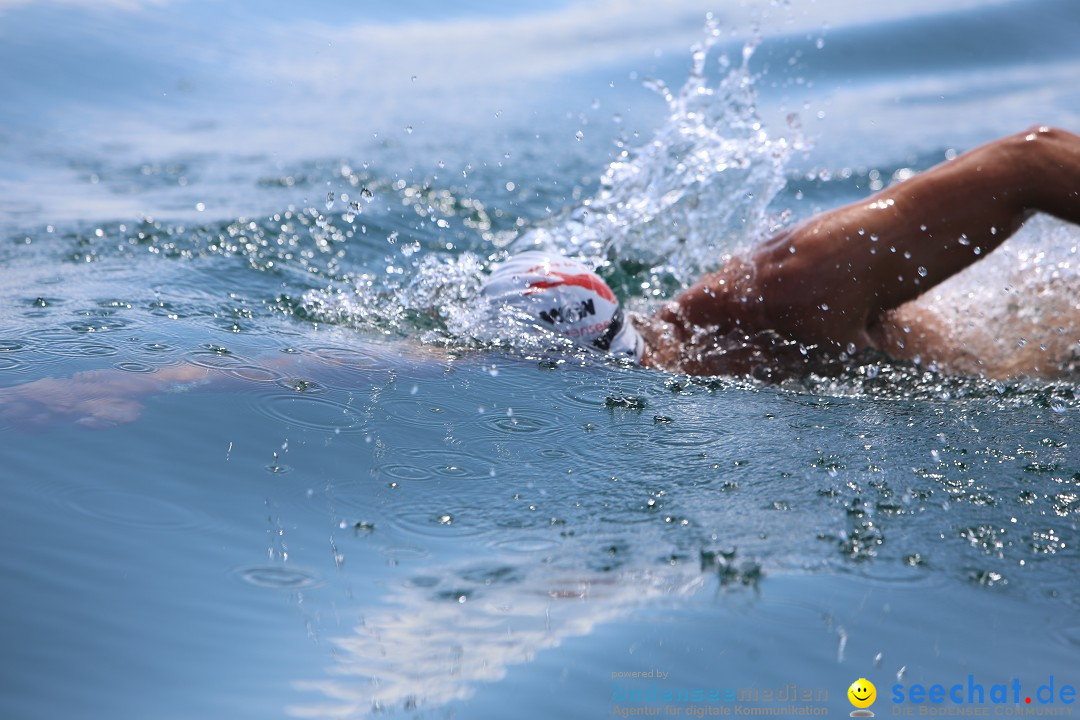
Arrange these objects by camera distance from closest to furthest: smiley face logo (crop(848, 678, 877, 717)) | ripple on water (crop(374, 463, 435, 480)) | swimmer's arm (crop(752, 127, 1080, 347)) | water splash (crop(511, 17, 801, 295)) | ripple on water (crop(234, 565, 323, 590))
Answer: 1. smiley face logo (crop(848, 678, 877, 717))
2. ripple on water (crop(234, 565, 323, 590))
3. ripple on water (crop(374, 463, 435, 480))
4. swimmer's arm (crop(752, 127, 1080, 347))
5. water splash (crop(511, 17, 801, 295))

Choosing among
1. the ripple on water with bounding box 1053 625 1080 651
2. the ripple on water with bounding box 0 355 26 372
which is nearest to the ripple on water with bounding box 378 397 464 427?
the ripple on water with bounding box 0 355 26 372

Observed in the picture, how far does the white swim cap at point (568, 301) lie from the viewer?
13.5ft

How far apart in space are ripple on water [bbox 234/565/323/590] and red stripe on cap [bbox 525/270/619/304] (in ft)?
6.37

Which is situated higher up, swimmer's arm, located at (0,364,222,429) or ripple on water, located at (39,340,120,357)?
ripple on water, located at (39,340,120,357)

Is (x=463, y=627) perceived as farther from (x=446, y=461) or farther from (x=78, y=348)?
(x=78, y=348)

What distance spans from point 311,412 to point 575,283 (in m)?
1.30

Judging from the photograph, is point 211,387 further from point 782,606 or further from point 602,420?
point 782,606

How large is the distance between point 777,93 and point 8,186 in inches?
234

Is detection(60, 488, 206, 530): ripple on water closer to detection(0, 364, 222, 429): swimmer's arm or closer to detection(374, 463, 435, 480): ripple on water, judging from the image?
detection(0, 364, 222, 429): swimmer's arm

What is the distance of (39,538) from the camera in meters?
2.49

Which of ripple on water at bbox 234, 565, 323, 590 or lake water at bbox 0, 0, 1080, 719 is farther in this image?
ripple on water at bbox 234, 565, 323, 590

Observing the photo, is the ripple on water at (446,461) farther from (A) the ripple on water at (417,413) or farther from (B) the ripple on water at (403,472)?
(A) the ripple on water at (417,413)

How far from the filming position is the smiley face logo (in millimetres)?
2012

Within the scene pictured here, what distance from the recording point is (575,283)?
416 cm
